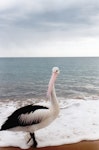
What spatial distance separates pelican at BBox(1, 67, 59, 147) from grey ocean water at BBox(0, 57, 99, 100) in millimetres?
212

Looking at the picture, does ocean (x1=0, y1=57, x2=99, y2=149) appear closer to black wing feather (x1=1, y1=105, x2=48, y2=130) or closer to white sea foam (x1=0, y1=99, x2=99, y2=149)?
white sea foam (x1=0, y1=99, x2=99, y2=149)

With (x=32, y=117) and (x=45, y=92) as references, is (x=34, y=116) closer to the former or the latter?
(x=32, y=117)

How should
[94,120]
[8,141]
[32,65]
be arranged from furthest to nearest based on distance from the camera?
1. [94,120]
2. [32,65]
3. [8,141]

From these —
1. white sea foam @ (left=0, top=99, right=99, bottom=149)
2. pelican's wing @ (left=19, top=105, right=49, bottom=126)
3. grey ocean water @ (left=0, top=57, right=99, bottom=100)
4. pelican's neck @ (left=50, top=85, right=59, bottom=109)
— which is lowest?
white sea foam @ (left=0, top=99, right=99, bottom=149)

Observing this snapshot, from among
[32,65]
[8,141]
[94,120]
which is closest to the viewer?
[8,141]

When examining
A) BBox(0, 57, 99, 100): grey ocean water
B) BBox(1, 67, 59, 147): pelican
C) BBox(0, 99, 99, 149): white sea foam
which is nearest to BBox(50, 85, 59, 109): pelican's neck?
BBox(1, 67, 59, 147): pelican

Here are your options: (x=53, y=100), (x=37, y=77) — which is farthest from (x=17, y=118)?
(x=37, y=77)

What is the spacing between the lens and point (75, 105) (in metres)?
2.68

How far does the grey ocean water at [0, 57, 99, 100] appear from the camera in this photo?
2.42 meters

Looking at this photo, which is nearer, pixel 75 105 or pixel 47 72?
pixel 47 72

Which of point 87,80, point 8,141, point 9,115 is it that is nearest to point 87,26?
point 87,80

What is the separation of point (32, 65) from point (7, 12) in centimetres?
46

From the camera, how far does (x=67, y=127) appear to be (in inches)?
98.7

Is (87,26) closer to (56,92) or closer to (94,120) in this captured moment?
(56,92)
